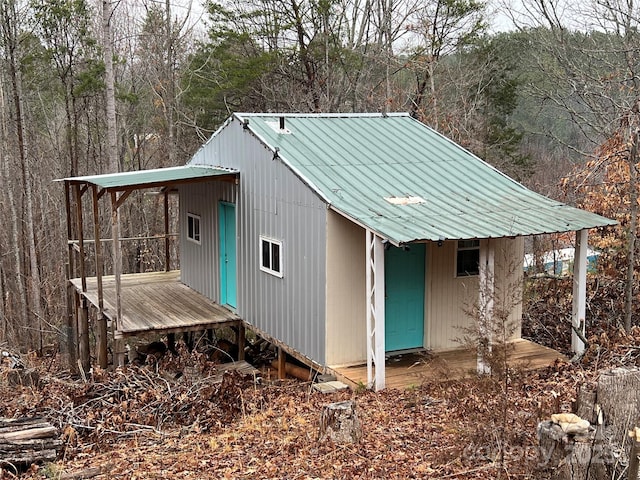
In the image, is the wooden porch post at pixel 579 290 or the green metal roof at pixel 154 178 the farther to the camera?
the green metal roof at pixel 154 178

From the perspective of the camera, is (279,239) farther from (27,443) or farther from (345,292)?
(27,443)

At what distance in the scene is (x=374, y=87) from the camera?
23203 mm

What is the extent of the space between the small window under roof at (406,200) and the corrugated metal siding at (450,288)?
2.69ft

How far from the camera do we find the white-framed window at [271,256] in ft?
34.5

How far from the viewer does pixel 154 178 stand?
11266mm

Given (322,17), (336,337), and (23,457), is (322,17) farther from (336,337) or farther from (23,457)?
(23,457)

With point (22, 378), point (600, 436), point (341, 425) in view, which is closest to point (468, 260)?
point (341, 425)

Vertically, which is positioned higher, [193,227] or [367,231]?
[367,231]

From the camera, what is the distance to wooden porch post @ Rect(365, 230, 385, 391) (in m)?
8.42

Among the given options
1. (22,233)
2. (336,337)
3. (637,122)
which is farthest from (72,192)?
(637,122)

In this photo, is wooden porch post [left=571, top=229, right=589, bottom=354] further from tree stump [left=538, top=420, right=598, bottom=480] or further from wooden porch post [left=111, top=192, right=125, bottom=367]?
wooden porch post [left=111, top=192, right=125, bottom=367]

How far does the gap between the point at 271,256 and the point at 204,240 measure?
3428 mm

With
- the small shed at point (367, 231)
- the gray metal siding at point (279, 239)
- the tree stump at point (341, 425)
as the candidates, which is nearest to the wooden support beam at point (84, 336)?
the small shed at point (367, 231)

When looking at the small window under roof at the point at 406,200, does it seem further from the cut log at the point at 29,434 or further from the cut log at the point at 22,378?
the cut log at the point at 22,378
